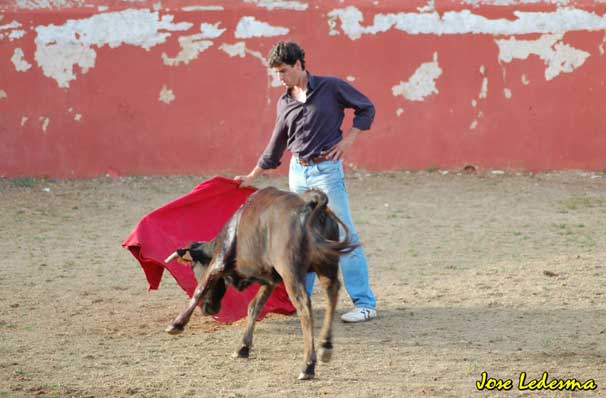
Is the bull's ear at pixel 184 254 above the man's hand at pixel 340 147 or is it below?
below

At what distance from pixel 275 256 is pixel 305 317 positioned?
41 centimetres

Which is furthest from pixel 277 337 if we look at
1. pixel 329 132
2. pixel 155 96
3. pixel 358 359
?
pixel 155 96

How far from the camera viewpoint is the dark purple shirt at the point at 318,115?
6.85 metres

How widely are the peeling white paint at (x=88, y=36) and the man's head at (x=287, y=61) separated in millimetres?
6701

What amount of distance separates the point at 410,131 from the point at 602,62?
259cm

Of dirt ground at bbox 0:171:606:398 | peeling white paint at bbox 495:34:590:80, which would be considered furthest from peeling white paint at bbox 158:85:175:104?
peeling white paint at bbox 495:34:590:80

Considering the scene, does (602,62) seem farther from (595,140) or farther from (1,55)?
(1,55)

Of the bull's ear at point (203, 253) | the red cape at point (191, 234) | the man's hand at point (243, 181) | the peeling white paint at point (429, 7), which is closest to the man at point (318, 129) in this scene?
the man's hand at point (243, 181)

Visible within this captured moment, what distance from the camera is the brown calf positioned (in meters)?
5.94

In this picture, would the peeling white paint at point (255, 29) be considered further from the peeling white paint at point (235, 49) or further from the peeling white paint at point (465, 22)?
the peeling white paint at point (465, 22)

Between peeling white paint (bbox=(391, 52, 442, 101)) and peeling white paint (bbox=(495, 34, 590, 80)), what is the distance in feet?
2.79

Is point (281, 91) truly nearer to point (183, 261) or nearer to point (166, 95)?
point (166, 95)

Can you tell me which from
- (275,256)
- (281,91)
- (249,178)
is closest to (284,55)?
(249,178)

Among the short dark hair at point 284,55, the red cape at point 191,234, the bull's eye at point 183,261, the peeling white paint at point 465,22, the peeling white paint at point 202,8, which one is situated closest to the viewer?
the short dark hair at point 284,55
